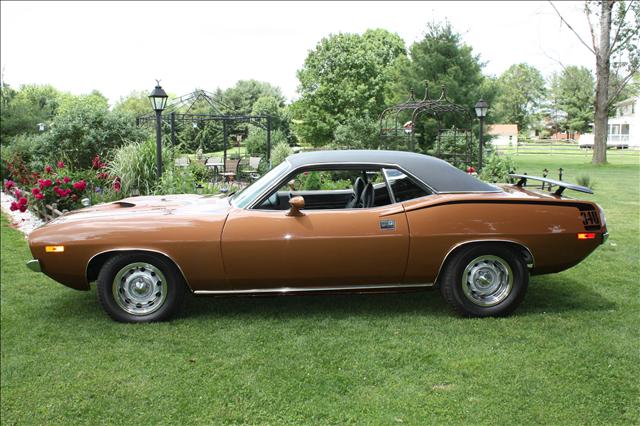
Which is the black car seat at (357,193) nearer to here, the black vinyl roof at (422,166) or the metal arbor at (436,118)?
the black vinyl roof at (422,166)

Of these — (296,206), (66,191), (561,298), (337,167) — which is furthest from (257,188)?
(66,191)

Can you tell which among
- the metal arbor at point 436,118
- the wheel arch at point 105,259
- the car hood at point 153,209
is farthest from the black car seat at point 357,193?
the metal arbor at point 436,118

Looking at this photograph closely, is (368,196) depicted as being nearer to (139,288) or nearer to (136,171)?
(139,288)

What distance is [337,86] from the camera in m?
43.6

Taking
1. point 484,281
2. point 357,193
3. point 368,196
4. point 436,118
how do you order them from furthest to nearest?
point 436,118 → point 357,193 → point 368,196 → point 484,281

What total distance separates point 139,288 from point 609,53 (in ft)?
60.7

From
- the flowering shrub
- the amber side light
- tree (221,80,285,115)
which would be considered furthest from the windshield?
tree (221,80,285,115)

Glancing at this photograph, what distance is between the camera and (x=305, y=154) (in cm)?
516

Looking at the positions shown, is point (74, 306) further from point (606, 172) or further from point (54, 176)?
point (606, 172)

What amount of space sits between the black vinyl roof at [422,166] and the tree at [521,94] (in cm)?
6771

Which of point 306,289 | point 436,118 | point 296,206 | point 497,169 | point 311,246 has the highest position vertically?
point 436,118

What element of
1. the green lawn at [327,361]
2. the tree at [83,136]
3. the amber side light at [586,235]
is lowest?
the green lawn at [327,361]

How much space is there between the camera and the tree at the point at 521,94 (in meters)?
69.6

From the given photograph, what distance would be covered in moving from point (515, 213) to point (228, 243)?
94.3 inches
